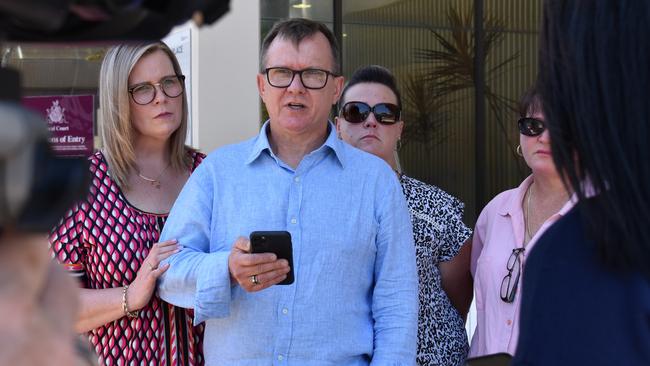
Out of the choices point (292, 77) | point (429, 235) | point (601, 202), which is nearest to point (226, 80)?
point (429, 235)

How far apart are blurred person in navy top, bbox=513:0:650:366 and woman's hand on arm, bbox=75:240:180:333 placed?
1.84 metres

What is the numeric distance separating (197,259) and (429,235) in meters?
1.20

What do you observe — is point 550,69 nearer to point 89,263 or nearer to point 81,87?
point 89,263

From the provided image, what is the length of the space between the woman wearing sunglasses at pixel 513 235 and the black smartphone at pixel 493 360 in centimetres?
93

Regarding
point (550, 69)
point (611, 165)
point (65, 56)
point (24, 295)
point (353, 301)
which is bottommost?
point (353, 301)

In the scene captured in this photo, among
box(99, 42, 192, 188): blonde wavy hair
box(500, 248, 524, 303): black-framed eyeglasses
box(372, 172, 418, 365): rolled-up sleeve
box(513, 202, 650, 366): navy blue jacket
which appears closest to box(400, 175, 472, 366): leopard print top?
box(500, 248, 524, 303): black-framed eyeglasses

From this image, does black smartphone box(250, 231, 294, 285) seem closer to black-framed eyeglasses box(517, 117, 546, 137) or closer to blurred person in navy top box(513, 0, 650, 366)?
black-framed eyeglasses box(517, 117, 546, 137)

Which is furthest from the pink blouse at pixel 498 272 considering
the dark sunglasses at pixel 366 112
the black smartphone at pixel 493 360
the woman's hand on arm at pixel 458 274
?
the black smartphone at pixel 493 360

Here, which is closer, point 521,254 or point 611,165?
point 611,165

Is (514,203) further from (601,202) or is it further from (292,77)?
(601,202)

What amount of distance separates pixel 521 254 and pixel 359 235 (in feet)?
2.41

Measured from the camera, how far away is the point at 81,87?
700cm

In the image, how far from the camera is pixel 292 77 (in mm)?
3285

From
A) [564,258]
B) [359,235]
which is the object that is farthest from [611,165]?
[359,235]
